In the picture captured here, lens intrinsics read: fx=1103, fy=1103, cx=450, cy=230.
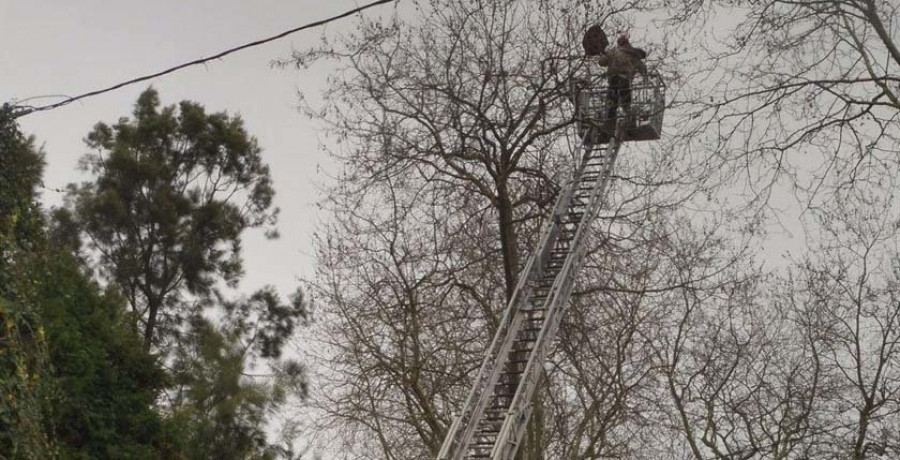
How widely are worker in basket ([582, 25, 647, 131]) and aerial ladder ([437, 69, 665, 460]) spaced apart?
Result: 0.11 m

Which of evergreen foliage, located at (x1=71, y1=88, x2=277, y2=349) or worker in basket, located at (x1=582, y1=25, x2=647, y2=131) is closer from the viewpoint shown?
worker in basket, located at (x1=582, y1=25, x2=647, y2=131)

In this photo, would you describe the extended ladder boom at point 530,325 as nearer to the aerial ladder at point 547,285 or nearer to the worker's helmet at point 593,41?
the aerial ladder at point 547,285

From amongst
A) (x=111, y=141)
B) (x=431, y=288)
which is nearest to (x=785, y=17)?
(x=431, y=288)

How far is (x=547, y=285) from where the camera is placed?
11.1 m

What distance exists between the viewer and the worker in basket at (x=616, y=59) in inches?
450

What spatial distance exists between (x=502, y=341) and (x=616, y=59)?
3142 mm

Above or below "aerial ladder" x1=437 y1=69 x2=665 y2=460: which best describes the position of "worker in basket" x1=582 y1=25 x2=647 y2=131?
above

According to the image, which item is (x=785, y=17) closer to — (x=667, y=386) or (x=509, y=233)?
(x=509, y=233)

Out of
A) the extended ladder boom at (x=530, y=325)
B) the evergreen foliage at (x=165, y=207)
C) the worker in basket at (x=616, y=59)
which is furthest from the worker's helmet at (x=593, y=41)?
the evergreen foliage at (x=165, y=207)

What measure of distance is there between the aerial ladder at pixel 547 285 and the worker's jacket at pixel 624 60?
165 millimetres

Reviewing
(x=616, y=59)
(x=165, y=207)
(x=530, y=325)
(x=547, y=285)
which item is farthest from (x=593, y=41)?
(x=165, y=207)

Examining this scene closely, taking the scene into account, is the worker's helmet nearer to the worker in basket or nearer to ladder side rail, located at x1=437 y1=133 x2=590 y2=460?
the worker in basket

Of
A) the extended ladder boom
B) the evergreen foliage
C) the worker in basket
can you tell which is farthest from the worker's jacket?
the evergreen foliage

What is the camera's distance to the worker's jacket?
1140 cm
